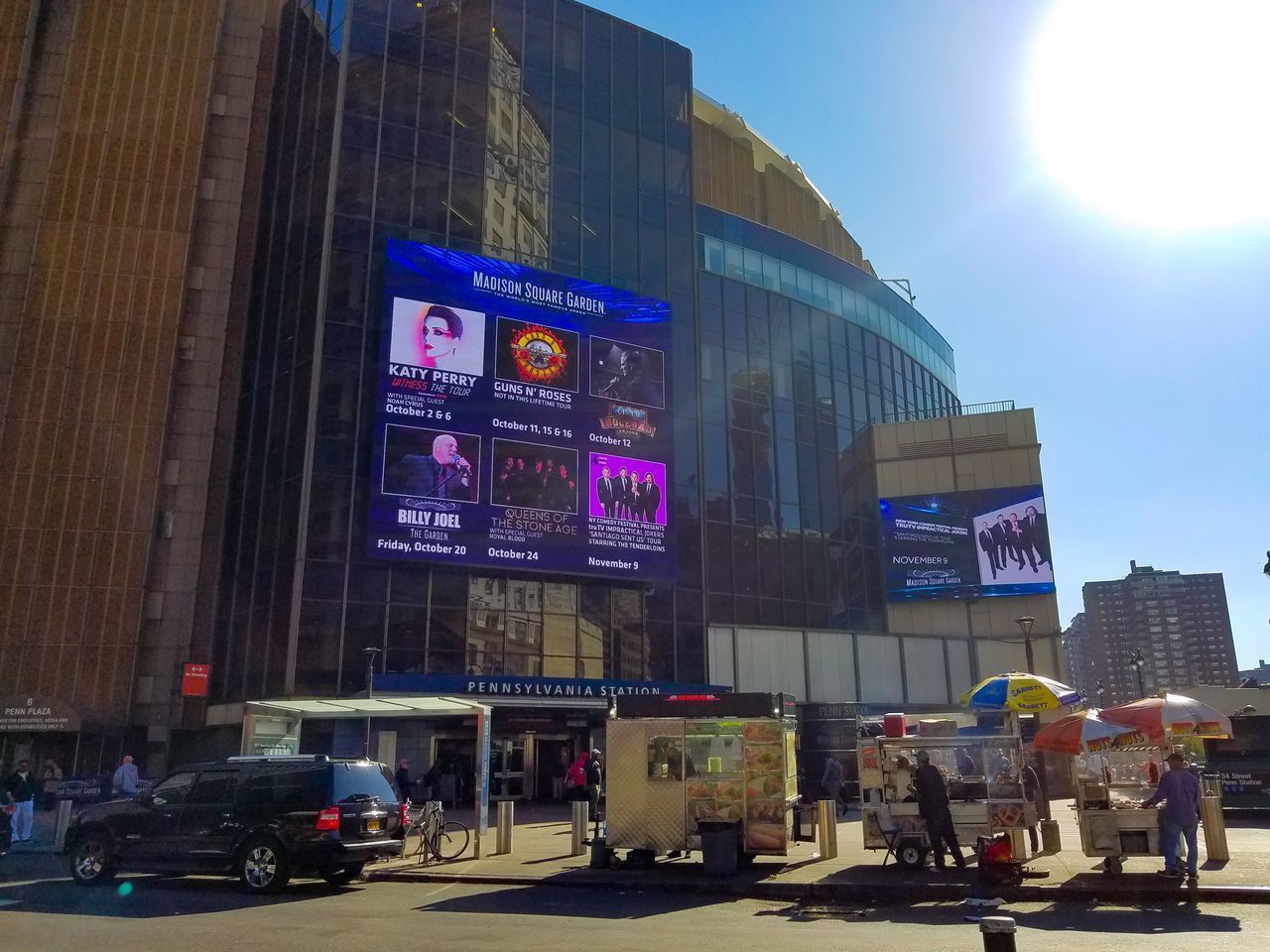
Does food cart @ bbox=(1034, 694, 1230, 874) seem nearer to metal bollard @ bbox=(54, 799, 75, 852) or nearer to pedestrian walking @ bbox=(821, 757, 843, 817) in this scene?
pedestrian walking @ bbox=(821, 757, 843, 817)

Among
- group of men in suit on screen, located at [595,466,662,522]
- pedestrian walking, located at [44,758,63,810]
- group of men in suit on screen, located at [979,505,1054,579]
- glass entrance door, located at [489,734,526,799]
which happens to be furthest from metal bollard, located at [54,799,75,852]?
group of men in suit on screen, located at [979,505,1054,579]

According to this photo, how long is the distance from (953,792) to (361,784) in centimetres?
926

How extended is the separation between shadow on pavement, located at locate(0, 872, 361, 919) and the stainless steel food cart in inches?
321

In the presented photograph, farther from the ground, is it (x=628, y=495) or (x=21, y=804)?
(x=628, y=495)

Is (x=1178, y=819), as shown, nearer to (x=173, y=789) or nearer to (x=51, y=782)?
(x=173, y=789)

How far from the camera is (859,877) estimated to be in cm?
1397

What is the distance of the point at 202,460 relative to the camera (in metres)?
36.0

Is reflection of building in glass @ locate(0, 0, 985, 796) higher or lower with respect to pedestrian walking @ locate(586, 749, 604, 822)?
higher

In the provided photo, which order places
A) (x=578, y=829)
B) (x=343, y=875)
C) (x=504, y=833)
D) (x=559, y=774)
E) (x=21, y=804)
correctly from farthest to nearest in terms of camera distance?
(x=559, y=774) → (x=21, y=804) → (x=504, y=833) → (x=578, y=829) → (x=343, y=875)

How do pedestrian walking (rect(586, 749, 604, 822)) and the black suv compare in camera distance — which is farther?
pedestrian walking (rect(586, 749, 604, 822))

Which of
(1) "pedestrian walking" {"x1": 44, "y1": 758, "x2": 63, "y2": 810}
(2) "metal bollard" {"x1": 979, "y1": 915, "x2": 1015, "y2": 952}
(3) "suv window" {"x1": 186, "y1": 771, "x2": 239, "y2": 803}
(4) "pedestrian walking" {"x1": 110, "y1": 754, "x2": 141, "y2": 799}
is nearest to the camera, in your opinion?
(2) "metal bollard" {"x1": 979, "y1": 915, "x2": 1015, "y2": 952}

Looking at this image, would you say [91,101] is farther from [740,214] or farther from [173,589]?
[740,214]

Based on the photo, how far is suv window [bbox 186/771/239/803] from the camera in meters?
14.5

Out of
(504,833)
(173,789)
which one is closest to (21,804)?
(173,789)
